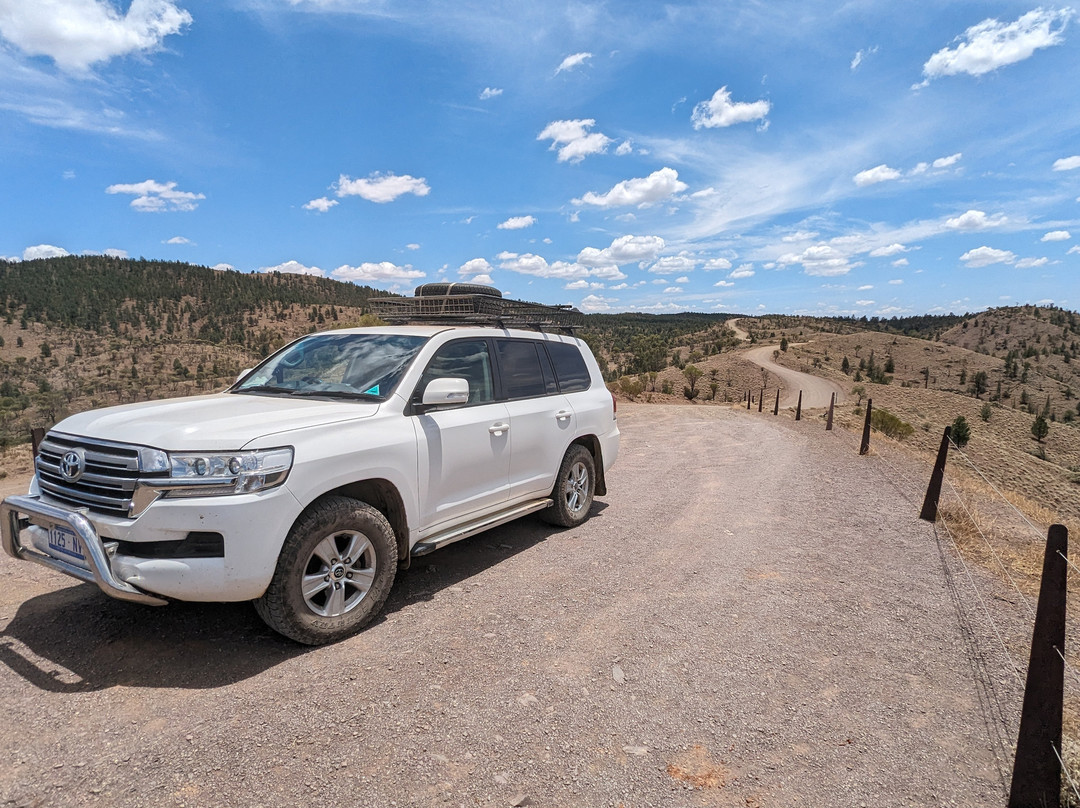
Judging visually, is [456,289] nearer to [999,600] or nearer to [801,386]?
[999,600]

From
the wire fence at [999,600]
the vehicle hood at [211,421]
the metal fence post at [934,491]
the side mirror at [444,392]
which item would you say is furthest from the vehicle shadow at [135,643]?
the metal fence post at [934,491]

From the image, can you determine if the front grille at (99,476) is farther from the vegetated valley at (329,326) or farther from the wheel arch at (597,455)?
the vegetated valley at (329,326)

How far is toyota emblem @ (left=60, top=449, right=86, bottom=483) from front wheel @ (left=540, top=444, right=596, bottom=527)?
12.3 ft

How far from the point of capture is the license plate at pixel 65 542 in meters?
3.18

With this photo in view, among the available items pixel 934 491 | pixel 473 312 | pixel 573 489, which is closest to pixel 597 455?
pixel 573 489

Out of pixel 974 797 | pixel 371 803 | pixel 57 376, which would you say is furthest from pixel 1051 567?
pixel 57 376

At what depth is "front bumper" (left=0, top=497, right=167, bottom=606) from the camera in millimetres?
3047

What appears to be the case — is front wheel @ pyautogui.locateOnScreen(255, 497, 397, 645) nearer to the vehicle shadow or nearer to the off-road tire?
the vehicle shadow

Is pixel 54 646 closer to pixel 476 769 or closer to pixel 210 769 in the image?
pixel 210 769

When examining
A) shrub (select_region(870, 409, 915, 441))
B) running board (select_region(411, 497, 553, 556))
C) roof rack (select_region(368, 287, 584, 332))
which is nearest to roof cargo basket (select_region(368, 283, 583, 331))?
roof rack (select_region(368, 287, 584, 332))

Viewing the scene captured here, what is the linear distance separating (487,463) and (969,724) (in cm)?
335

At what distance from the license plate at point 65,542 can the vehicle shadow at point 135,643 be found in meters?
0.62

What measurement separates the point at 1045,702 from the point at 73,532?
4.59 metres

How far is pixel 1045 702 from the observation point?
2504mm
